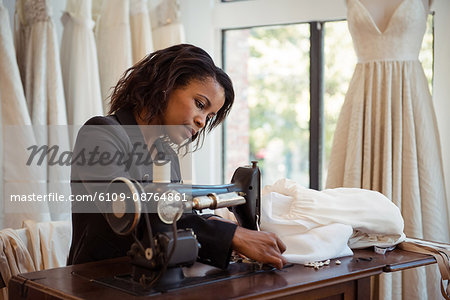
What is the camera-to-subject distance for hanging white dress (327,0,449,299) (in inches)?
93.4

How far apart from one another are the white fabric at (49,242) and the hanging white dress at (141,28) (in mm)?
989

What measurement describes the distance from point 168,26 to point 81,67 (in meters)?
0.57

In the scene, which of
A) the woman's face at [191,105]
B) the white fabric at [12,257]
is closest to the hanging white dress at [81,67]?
the white fabric at [12,257]

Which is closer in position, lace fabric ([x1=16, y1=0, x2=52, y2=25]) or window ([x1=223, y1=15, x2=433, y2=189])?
lace fabric ([x1=16, y1=0, x2=52, y2=25])

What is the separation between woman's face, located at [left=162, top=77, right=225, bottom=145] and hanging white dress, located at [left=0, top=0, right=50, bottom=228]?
2.66ft

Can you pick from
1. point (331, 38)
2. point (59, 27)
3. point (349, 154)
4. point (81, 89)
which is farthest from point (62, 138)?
point (331, 38)

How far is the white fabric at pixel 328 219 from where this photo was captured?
5.14ft

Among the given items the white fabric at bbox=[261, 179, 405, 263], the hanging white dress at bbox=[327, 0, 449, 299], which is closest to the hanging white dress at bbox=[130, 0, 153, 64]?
the hanging white dress at bbox=[327, 0, 449, 299]

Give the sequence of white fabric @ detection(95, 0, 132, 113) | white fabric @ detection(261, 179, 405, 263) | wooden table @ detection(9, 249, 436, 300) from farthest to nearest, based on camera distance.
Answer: white fabric @ detection(95, 0, 132, 113), white fabric @ detection(261, 179, 405, 263), wooden table @ detection(9, 249, 436, 300)

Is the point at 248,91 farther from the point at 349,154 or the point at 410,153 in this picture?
the point at 410,153

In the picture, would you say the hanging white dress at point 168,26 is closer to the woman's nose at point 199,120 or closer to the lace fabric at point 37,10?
the lace fabric at point 37,10

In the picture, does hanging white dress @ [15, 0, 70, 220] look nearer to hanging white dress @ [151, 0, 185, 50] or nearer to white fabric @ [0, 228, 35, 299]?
white fabric @ [0, 228, 35, 299]

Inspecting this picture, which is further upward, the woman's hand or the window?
the window

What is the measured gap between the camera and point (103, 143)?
1.48 meters
